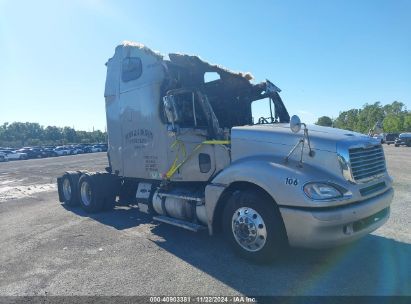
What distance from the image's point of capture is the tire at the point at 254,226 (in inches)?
179

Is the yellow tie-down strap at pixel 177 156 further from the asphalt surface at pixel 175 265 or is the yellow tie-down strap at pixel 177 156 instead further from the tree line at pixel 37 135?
the tree line at pixel 37 135

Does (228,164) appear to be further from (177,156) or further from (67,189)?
(67,189)

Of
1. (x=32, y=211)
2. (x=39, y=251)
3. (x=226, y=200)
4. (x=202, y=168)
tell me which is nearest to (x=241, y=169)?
(x=226, y=200)

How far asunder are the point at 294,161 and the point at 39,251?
176 inches

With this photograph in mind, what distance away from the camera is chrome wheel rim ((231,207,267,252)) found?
4652 mm

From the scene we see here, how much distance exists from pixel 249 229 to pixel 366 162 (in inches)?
72.5

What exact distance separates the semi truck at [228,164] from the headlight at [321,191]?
0.01 metres

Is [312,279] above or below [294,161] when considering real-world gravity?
below

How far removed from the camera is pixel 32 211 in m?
9.59

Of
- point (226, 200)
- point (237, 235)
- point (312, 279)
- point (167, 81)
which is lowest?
point (312, 279)

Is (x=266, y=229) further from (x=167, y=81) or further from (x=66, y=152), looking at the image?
(x=66, y=152)

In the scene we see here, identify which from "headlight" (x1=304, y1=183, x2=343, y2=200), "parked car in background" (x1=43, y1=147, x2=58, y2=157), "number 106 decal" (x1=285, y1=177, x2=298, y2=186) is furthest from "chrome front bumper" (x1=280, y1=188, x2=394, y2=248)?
"parked car in background" (x1=43, y1=147, x2=58, y2=157)

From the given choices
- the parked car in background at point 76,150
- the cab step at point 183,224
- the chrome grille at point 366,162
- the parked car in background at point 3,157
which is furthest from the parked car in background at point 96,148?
the chrome grille at point 366,162

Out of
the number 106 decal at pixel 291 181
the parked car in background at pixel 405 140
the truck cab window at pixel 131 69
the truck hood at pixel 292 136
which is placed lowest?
the parked car in background at pixel 405 140
